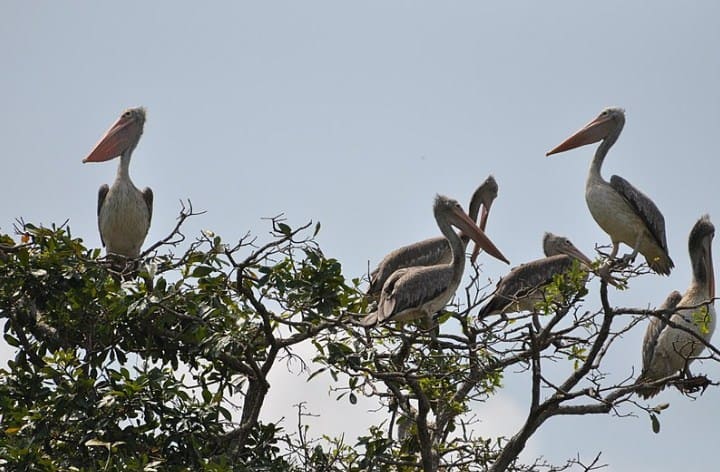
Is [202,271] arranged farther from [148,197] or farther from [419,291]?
[148,197]

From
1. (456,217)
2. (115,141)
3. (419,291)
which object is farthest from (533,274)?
(115,141)

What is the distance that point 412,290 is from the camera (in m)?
8.56

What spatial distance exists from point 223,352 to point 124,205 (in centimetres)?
397

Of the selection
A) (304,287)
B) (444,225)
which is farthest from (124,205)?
(304,287)

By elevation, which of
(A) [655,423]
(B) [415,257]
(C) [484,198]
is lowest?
(A) [655,423]

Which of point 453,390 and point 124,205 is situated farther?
point 124,205

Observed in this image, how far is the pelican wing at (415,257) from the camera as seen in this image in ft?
35.1

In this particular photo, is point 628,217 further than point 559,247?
No

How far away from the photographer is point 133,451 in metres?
6.88

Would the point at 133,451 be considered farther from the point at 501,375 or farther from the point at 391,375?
the point at 501,375

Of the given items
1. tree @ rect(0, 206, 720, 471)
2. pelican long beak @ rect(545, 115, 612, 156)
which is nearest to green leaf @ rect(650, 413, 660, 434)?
tree @ rect(0, 206, 720, 471)

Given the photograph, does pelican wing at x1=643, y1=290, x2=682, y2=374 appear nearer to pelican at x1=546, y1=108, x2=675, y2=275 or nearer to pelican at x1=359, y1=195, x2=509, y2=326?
pelican at x1=546, y1=108, x2=675, y2=275

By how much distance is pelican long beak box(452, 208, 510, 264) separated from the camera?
9.77 meters

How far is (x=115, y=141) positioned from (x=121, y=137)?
8 centimetres
